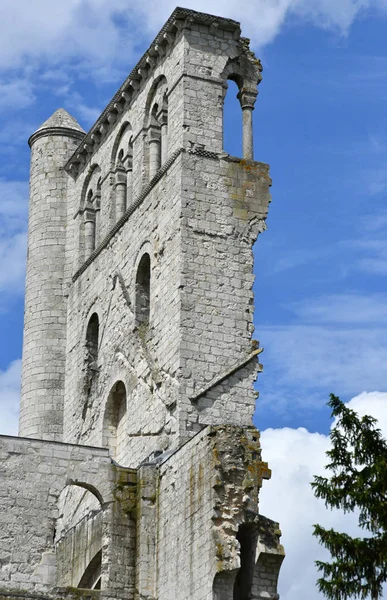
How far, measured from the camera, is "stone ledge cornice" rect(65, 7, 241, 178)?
2956 cm

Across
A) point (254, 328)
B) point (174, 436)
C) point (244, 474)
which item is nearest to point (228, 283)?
point (254, 328)

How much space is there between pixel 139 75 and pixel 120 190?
7.81 ft

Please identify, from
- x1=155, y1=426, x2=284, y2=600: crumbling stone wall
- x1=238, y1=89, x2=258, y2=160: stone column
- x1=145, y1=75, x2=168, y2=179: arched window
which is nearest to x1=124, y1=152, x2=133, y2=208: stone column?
x1=145, y1=75, x2=168, y2=179: arched window

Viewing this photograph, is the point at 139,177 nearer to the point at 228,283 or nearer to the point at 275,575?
the point at 228,283

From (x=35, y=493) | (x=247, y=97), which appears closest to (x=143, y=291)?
(x=247, y=97)

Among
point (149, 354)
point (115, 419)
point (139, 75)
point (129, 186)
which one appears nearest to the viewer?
point (149, 354)

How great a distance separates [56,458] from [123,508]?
138cm

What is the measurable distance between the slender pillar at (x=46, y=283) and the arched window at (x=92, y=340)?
4.87 feet

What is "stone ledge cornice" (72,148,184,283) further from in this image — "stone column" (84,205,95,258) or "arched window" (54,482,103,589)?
"arched window" (54,482,103,589)

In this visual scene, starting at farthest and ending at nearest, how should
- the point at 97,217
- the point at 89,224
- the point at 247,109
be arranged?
the point at 89,224 → the point at 97,217 → the point at 247,109

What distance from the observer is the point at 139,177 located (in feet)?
102

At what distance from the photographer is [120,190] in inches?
1272

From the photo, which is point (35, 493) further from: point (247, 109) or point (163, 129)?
point (247, 109)

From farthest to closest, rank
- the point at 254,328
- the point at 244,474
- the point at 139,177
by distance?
the point at 139,177 → the point at 254,328 → the point at 244,474
